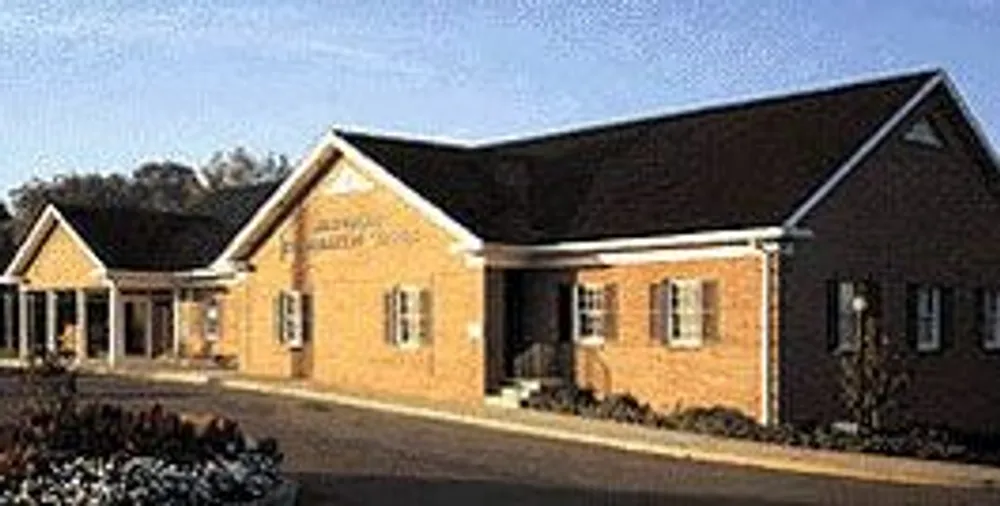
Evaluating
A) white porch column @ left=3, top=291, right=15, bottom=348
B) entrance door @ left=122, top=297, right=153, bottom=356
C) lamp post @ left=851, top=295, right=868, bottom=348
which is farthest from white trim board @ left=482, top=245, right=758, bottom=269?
white porch column @ left=3, top=291, right=15, bottom=348

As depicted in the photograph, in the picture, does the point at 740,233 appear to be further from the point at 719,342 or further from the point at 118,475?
the point at 118,475

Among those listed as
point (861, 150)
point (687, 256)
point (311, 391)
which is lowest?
point (311, 391)

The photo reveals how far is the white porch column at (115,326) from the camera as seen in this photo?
45.9 meters

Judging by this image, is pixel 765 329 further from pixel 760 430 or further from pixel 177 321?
pixel 177 321

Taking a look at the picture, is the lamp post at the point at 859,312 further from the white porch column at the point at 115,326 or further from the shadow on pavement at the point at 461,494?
the white porch column at the point at 115,326

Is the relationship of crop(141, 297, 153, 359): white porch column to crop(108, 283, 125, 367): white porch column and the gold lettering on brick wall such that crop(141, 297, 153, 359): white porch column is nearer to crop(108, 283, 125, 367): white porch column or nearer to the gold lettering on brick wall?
crop(108, 283, 125, 367): white porch column

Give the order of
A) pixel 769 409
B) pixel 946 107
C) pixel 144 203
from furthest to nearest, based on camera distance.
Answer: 1. pixel 144 203
2. pixel 946 107
3. pixel 769 409

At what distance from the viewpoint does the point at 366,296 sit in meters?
35.7

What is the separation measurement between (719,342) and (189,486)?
15.1m

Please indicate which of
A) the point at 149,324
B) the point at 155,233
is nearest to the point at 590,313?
the point at 155,233

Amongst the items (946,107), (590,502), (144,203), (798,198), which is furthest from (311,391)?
→ (144,203)

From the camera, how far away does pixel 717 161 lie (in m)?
31.8

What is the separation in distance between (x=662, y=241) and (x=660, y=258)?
0.51 metres

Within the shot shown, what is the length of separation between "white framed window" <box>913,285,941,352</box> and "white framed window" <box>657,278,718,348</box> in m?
4.55
